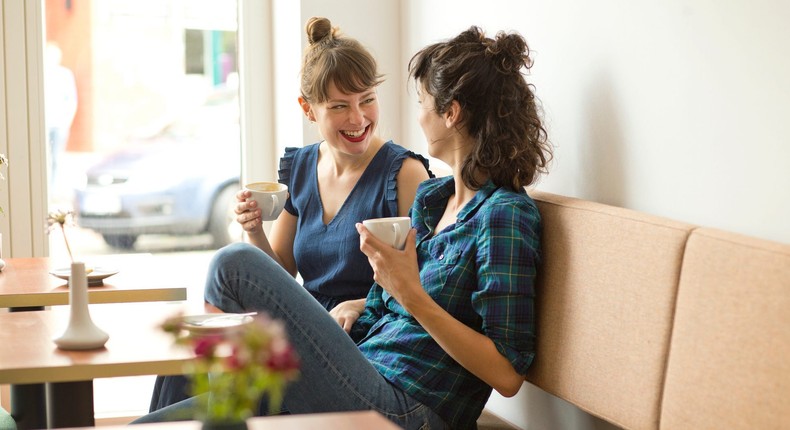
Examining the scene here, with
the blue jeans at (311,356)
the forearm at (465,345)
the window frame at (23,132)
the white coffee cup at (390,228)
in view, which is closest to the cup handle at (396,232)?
the white coffee cup at (390,228)

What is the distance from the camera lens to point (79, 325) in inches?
67.9

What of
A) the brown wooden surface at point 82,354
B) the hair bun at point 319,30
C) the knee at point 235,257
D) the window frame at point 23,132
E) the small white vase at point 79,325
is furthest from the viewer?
the window frame at point 23,132

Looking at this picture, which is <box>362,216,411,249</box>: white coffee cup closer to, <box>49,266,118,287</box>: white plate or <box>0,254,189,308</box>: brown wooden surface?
<box>0,254,189,308</box>: brown wooden surface

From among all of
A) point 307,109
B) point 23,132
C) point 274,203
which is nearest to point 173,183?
point 23,132

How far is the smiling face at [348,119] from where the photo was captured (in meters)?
2.55

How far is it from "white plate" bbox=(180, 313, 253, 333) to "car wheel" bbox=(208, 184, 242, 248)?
2.00m

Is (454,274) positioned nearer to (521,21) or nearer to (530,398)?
(530,398)

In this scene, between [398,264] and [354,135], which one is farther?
[354,135]

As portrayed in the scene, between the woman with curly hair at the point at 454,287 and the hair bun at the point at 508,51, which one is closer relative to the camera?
the woman with curly hair at the point at 454,287

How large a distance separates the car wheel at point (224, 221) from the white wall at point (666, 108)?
170 cm

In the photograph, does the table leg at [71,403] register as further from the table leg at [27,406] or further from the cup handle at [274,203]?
the cup handle at [274,203]

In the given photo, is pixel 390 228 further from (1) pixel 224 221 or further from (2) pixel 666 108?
(1) pixel 224 221

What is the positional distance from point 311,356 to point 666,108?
2.69 ft

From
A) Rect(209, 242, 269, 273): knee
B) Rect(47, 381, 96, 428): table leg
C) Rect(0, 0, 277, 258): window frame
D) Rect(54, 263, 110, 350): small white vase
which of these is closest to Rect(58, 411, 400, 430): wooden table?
Rect(54, 263, 110, 350): small white vase
